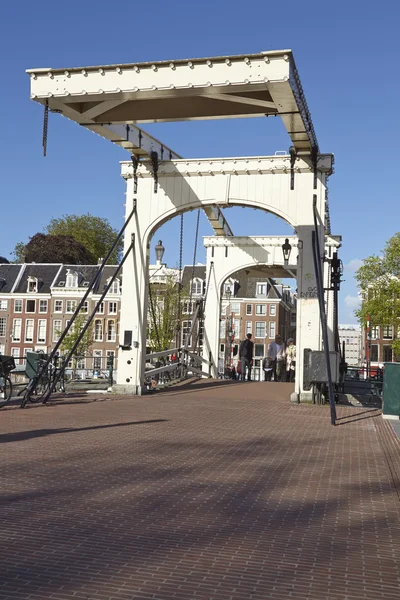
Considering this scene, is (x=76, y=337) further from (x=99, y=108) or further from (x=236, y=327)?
(x=99, y=108)

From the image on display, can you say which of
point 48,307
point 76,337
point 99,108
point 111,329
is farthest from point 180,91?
point 48,307

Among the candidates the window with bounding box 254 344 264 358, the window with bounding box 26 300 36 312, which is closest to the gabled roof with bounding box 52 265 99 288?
the window with bounding box 26 300 36 312

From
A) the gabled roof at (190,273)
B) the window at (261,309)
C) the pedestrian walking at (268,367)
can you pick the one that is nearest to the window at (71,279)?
the gabled roof at (190,273)

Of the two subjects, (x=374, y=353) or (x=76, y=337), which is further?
(x=374, y=353)

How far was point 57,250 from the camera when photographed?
65688 millimetres

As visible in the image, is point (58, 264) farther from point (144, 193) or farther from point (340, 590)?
point (340, 590)

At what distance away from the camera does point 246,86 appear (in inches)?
512

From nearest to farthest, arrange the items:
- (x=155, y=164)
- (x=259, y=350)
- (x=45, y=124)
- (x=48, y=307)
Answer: (x=45, y=124) → (x=155, y=164) → (x=48, y=307) → (x=259, y=350)

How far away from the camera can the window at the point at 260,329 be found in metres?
72.0

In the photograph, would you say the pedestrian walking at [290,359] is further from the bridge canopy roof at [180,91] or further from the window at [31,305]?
the window at [31,305]

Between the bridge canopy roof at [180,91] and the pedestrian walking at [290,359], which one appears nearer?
the bridge canopy roof at [180,91]

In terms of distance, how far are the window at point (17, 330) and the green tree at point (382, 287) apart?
38.6 meters

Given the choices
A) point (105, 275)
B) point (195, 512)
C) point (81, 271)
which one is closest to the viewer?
point (195, 512)

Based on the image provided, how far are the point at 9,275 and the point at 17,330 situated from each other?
18.0 ft
